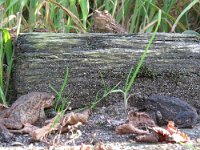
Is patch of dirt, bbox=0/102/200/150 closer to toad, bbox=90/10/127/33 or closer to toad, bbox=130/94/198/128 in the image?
toad, bbox=130/94/198/128

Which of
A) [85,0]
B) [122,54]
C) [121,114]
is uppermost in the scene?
[85,0]

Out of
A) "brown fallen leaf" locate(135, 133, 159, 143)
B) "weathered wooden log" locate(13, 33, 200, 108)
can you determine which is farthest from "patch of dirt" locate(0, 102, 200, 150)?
"weathered wooden log" locate(13, 33, 200, 108)

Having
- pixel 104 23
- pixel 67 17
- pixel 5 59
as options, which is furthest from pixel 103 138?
pixel 67 17

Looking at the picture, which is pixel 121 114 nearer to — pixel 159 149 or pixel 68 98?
pixel 68 98

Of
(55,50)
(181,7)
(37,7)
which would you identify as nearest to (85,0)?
(37,7)

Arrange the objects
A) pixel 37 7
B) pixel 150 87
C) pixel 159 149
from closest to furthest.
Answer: pixel 159 149 → pixel 150 87 → pixel 37 7

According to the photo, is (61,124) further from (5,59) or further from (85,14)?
(85,14)
